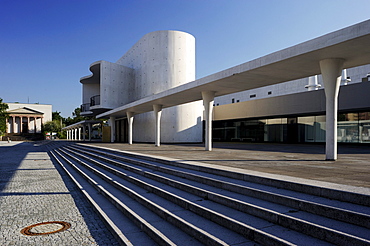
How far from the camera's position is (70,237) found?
4.88m

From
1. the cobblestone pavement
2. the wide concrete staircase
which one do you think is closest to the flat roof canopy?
the wide concrete staircase

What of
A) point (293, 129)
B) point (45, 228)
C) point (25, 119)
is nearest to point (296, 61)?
point (45, 228)

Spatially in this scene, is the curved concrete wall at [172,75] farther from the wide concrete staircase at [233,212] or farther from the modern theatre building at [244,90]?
the wide concrete staircase at [233,212]

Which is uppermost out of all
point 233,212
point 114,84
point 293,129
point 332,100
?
point 114,84

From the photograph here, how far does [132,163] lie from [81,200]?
3974 mm

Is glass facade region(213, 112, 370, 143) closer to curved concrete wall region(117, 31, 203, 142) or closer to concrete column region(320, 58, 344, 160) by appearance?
curved concrete wall region(117, 31, 203, 142)

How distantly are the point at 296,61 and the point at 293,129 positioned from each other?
20.4 metres

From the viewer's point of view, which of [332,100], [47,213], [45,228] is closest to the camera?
[45,228]

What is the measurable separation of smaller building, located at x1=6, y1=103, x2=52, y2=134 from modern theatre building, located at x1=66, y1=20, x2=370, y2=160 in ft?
185

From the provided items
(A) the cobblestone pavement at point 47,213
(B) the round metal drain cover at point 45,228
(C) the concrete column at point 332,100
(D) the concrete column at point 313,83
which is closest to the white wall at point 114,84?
(D) the concrete column at point 313,83

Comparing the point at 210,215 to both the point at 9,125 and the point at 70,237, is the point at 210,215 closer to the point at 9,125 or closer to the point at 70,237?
the point at 70,237

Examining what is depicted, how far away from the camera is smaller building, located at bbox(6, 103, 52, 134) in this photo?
89688mm

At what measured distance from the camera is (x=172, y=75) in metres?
33.2

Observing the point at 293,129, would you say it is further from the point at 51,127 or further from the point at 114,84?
the point at 51,127
